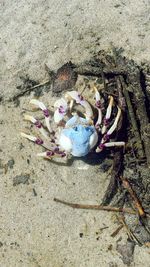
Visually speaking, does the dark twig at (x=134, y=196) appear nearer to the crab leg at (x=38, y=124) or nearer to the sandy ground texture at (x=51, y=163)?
the sandy ground texture at (x=51, y=163)

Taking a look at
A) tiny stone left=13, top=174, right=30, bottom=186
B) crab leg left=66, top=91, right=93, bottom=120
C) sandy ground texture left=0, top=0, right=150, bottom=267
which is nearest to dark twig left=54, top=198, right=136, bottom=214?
sandy ground texture left=0, top=0, right=150, bottom=267

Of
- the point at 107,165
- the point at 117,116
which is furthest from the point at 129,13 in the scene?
the point at 107,165

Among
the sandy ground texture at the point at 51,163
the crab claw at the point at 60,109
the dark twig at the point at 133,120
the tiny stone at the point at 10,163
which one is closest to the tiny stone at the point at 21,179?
the sandy ground texture at the point at 51,163

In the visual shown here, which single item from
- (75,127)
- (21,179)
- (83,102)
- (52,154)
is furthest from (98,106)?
(21,179)

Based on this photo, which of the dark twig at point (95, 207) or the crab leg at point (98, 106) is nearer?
the dark twig at point (95, 207)

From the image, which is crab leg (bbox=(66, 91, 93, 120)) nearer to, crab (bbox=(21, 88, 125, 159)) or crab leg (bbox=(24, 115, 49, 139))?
crab (bbox=(21, 88, 125, 159))
